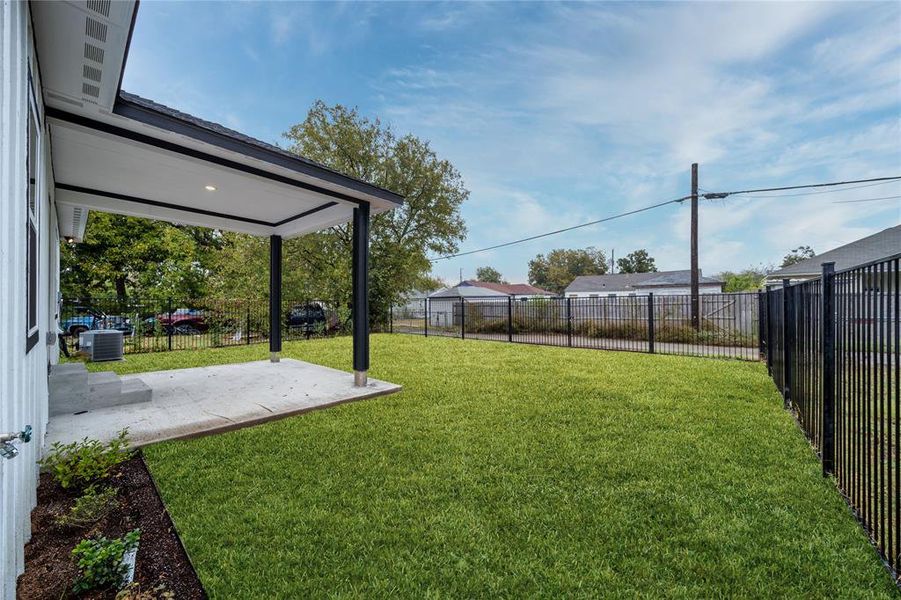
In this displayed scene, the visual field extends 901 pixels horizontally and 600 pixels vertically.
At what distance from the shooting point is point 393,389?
16.9ft

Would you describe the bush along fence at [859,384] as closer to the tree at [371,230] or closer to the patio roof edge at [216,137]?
the patio roof edge at [216,137]

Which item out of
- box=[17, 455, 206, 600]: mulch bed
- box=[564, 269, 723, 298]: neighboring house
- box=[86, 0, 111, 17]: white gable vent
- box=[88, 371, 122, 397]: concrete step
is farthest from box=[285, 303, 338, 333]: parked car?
box=[564, 269, 723, 298]: neighboring house

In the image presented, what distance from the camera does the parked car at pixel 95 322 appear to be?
33.9ft

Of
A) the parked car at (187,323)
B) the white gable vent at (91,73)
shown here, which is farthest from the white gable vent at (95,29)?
the parked car at (187,323)

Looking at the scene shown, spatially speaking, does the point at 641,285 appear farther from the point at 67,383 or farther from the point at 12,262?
the point at 12,262

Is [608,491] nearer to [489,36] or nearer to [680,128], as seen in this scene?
[489,36]

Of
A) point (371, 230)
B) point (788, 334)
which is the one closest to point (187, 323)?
point (371, 230)

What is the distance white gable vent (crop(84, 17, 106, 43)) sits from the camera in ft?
6.40

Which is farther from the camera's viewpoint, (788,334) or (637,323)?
(637,323)

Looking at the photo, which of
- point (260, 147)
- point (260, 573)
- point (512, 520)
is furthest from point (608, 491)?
point (260, 147)

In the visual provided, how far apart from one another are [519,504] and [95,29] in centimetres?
364

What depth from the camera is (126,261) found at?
625 inches

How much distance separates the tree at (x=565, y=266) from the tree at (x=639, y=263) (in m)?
3.59

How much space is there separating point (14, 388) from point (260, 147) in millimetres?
3026
